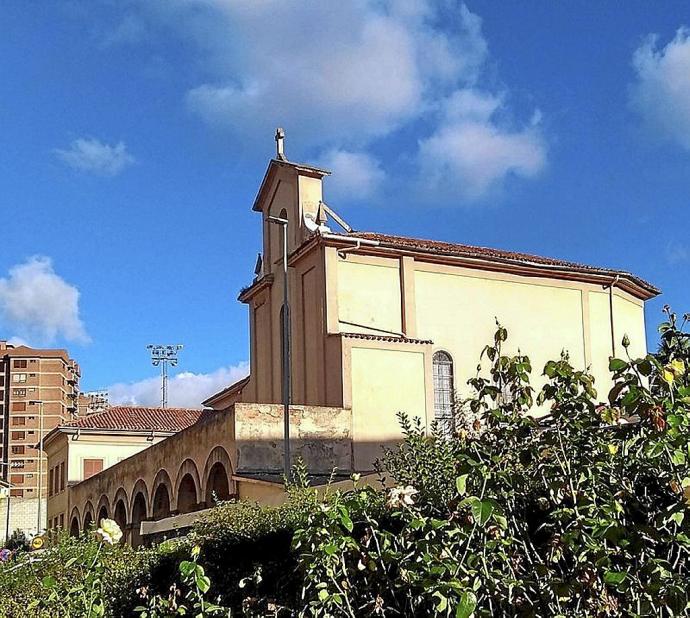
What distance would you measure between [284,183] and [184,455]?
8441 millimetres

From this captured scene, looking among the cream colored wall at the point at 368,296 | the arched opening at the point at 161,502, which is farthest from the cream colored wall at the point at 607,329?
the arched opening at the point at 161,502

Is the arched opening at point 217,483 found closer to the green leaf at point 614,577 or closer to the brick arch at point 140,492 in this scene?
the brick arch at point 140,492

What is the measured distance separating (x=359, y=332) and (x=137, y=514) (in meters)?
11.3

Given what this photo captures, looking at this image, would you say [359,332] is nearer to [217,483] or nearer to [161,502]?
[217,483]

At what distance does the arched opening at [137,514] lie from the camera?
98.5 ft

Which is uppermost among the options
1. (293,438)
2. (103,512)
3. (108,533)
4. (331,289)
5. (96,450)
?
(331,289)

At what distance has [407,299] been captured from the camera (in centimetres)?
2506

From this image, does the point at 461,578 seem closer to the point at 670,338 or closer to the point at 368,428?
the point at 670,338

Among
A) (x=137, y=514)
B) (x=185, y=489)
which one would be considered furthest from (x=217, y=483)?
(x=137, y=514)

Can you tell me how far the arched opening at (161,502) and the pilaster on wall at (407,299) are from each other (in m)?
8.84

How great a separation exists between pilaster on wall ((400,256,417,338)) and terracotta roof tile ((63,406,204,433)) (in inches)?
1062

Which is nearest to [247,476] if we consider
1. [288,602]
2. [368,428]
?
[368,428]

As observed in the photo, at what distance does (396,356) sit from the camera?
2408cm

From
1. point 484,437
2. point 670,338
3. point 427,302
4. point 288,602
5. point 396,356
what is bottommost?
point 288,602
